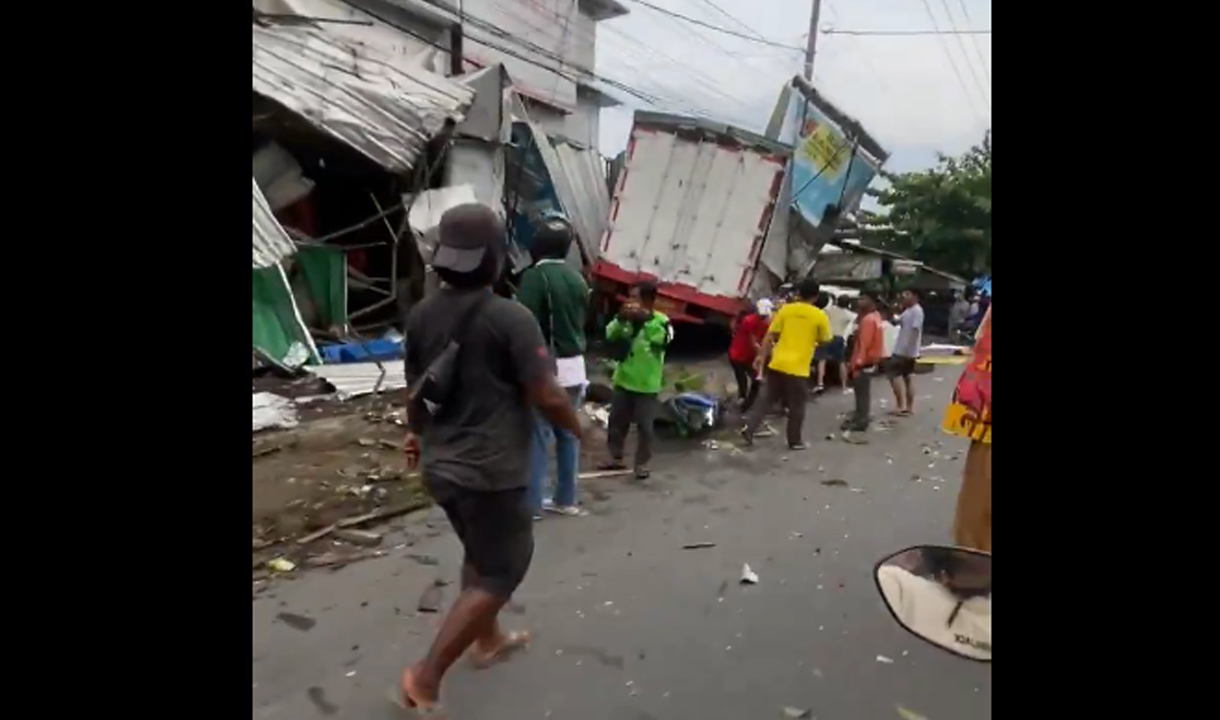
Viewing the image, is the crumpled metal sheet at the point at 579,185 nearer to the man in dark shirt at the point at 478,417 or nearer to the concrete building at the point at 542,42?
the concrete building at the point at 542,42

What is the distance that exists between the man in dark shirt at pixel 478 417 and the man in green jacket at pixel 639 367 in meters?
3.61

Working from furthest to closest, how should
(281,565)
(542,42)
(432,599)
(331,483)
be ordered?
1. (542,42)
2. (331,483)
3. (281,565)
4. (432,599)

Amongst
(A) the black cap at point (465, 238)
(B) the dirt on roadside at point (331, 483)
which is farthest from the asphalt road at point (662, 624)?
(A) the black cap at point (465, 238)

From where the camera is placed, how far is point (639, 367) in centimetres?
695

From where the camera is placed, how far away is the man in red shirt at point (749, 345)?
10086 millimetres

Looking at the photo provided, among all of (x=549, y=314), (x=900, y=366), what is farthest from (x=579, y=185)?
(x=549, y=314)

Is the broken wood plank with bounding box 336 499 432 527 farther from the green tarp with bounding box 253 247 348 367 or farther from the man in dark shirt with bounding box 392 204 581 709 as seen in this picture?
the green tarp with bounding box 253 247 348 367

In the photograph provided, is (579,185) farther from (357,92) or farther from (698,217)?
(357,92)

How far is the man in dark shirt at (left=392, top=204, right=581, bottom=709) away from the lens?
316 cm

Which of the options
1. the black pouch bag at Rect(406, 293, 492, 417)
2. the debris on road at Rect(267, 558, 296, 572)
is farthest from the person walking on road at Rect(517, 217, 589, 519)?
the black pouch bag at Rect(406, 293, 492, 417)

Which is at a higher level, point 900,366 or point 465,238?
point 465,238

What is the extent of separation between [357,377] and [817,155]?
27.3 ft
